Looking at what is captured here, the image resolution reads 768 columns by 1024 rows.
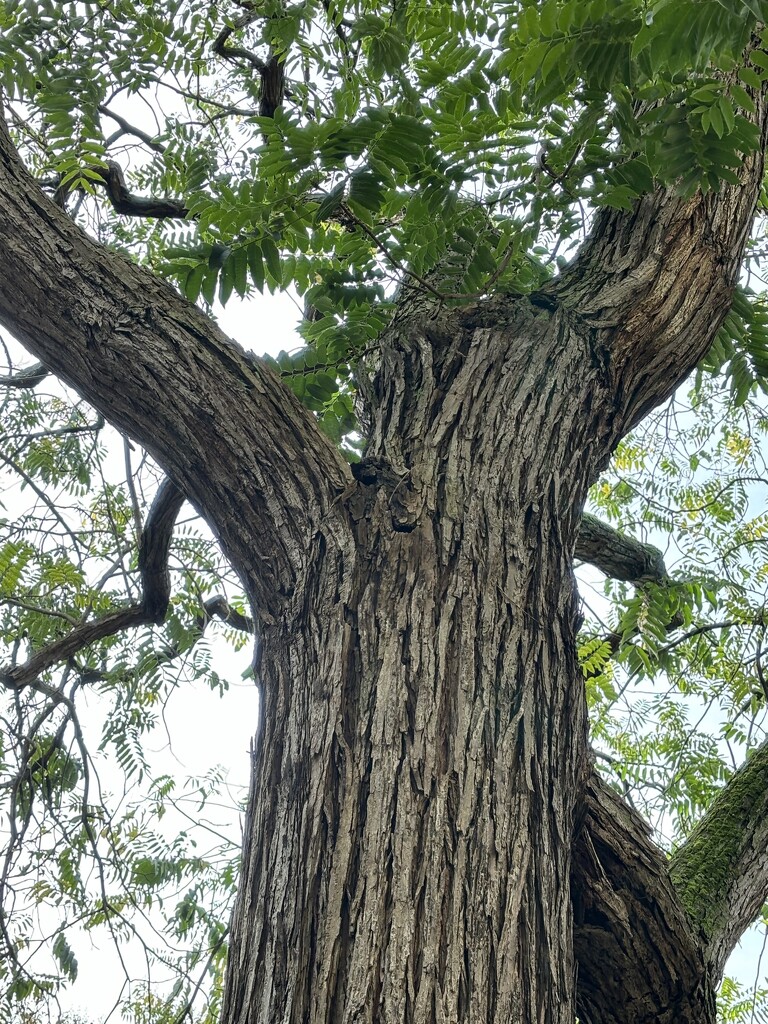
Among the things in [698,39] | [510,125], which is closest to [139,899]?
[510,125]

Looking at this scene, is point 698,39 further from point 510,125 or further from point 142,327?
point 142,327

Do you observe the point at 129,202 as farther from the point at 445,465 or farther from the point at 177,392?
the point at 445,465

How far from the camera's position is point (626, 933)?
1.98 meters

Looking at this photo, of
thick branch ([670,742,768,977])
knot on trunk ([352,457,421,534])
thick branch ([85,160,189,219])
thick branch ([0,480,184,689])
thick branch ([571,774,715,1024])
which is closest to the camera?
knot on trunk ([352,457,421,534])

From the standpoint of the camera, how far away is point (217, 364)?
6.44ft

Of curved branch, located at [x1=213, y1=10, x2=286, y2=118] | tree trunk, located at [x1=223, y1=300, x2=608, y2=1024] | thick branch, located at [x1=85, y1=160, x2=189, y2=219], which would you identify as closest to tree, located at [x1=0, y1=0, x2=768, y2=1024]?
tree trunk, located at [x1=223, y1=300, x2=608, y2=1024]

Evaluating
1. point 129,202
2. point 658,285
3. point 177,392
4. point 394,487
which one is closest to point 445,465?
point 394,487

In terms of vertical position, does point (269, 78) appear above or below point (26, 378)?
above

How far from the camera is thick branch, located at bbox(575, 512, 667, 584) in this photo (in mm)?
3838

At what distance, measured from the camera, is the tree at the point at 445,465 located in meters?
1.47

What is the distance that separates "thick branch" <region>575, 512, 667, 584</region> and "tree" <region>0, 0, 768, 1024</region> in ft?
3.96

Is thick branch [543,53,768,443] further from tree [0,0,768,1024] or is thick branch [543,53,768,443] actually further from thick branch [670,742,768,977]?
thick branch [670,742,768,977]

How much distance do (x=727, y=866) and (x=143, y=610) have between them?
6.17 feet

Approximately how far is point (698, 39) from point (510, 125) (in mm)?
A: 754
